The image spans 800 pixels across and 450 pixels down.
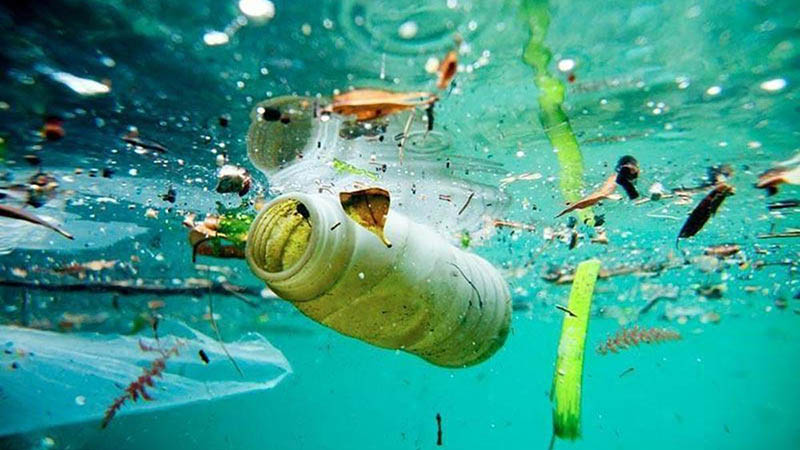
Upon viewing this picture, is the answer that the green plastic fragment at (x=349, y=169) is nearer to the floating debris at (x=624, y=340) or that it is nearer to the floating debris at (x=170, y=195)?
the floating debris at (x=170, y=195)

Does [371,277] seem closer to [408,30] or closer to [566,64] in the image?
[408,30]

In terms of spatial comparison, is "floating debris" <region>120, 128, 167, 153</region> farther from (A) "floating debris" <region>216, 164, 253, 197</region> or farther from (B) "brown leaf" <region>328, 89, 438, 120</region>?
(B) "brown leaf" <region>328, 89, 438, 120</region>

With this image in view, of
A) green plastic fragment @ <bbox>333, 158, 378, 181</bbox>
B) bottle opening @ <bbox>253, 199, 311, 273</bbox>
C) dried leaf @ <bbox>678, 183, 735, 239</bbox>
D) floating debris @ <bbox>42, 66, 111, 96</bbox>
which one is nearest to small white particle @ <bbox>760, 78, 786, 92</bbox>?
dried leaf @ <bbox>678, 183, 735, 239</bbox>

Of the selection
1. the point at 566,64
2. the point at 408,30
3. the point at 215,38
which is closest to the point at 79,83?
the point at 215,38

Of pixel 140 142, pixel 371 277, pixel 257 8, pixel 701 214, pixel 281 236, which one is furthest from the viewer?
pixel 140 142

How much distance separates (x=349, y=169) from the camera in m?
8.31

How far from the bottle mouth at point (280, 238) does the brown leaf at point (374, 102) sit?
5.45 ft

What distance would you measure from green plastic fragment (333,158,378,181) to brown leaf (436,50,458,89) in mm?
2817

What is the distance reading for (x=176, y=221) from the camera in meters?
12.1

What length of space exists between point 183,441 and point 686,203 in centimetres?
9715

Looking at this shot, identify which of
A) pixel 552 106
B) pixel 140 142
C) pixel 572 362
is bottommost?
pixel 572 362

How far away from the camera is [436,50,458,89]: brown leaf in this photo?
5272 mm

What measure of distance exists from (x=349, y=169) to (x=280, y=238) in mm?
4190

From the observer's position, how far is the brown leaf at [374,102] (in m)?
5.12
